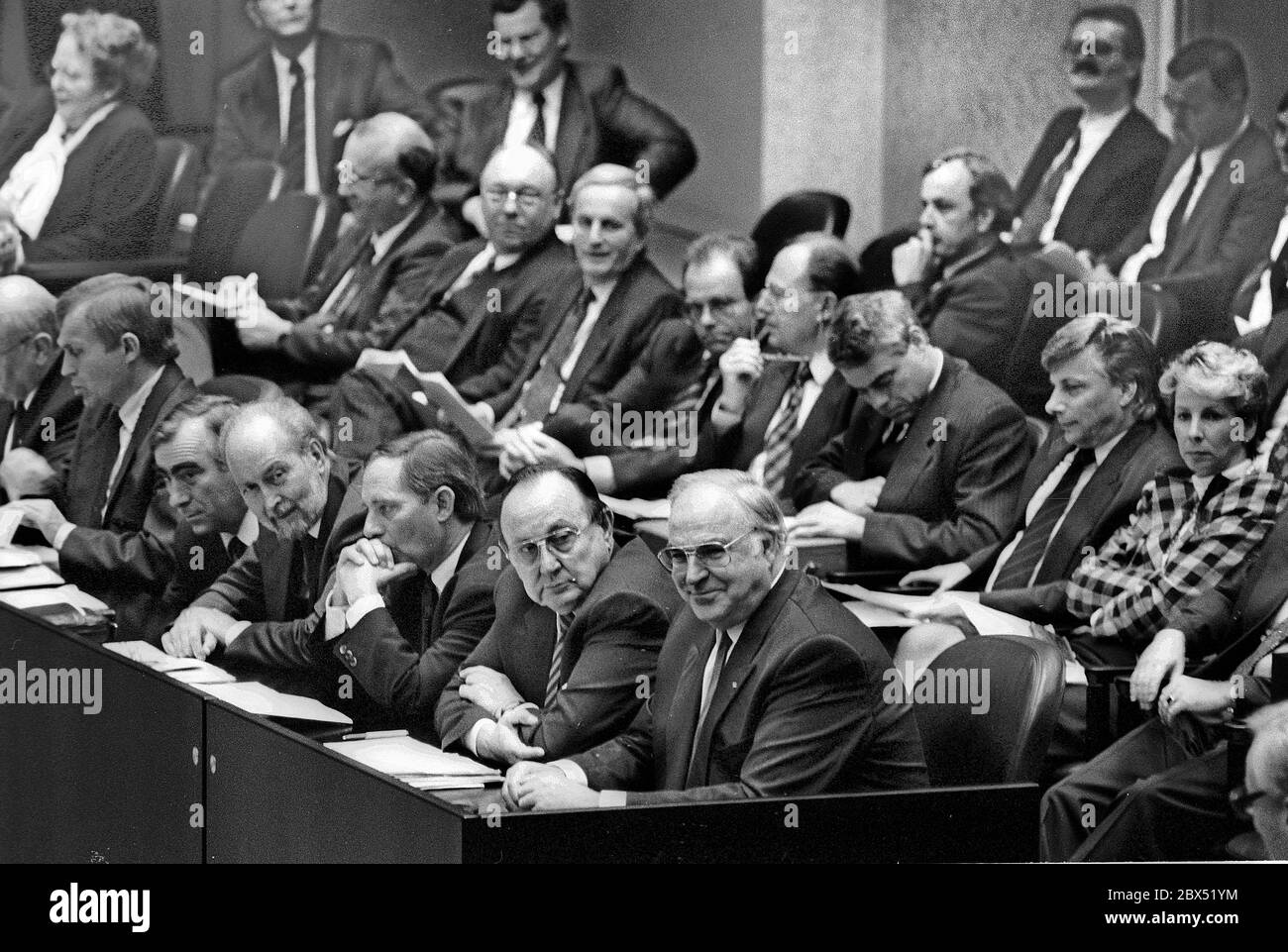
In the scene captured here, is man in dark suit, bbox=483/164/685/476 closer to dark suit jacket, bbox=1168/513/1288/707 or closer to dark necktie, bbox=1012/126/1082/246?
dark necktie, bbox=1012/126/1082/246

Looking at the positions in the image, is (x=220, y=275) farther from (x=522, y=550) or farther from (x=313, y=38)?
(x=522, y=550)

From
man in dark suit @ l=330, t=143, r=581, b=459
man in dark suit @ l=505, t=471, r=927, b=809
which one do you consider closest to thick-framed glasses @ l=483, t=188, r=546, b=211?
man in dark suit @ l=330, t=143, r=581, b=459

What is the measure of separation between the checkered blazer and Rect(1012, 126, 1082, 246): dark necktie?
0.77m

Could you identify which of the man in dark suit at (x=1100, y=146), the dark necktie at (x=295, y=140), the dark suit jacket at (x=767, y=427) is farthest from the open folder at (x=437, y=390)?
the man in dark suit at (x=1100, y=146)

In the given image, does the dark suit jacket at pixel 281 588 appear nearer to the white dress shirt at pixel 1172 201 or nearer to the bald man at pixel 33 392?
the bald man at pixel 33 392

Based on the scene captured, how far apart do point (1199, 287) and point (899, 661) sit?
120 centimetres

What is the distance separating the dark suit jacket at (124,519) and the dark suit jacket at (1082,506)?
2462 mm

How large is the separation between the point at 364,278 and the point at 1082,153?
2126 mm

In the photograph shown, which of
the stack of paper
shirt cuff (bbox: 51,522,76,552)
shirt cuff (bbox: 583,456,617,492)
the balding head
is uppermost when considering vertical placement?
the balding head

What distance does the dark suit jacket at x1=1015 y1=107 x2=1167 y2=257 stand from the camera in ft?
21.1
